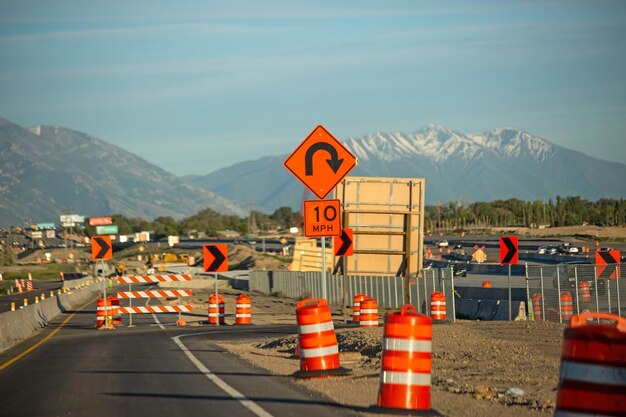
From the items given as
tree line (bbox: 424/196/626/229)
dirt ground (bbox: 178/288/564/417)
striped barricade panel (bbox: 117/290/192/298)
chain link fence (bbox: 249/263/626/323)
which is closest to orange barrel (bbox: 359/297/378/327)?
chain link fence (bbox: 249/263/626/323)

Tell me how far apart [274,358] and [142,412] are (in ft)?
26.8

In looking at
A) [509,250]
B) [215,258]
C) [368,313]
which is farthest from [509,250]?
[215,258]

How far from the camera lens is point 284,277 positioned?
63.8 meters

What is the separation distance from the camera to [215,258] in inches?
1309

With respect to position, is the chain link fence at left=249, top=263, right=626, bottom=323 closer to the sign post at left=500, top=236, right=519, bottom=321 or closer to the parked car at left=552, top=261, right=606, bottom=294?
the parked car at left=552, top=261, right=606, bottom=294

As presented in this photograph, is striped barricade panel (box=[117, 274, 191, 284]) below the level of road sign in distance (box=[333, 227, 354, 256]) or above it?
below

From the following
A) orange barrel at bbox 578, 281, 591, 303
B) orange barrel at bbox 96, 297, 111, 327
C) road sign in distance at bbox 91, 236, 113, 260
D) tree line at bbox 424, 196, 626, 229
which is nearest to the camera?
orange barrel at bbox 578, 281, 591, 303

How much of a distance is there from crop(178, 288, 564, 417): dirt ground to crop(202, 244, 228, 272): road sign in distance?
7074 mm

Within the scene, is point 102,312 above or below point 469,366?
above

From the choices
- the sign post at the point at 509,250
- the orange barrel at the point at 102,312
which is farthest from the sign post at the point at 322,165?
the orange barrel at the point at 102,312

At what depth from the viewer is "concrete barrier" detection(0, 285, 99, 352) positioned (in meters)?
26.9

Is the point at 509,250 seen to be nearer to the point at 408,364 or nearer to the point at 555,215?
the point at 408,364

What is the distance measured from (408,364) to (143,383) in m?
5.47

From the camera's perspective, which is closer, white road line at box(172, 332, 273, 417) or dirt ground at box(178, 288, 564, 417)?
white road line at box(172, 332, 273, 417)
